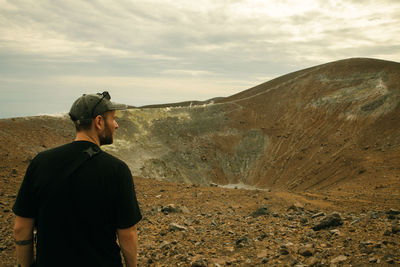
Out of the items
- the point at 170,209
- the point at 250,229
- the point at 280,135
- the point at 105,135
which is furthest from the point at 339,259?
the point at 280,135

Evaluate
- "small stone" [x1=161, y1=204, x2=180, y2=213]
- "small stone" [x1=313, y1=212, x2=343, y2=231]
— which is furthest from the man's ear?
"small stone" [x1=161, y1=204, x2=180, y2=213]

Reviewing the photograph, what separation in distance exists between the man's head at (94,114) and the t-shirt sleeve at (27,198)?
52 centimetres

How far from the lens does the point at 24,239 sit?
258 centimetres

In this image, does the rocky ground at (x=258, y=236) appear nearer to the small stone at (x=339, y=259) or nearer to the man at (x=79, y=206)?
the small stone at (x=339, y=259)

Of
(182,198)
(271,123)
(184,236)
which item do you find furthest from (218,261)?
(271,123)

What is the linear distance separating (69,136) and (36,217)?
69.6 ft

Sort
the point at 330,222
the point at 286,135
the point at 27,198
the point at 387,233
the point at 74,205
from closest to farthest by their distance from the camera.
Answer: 1. the point at 74,205
2. the point at 27,198
3. the point at 387,233
4. the point at 330,222
5. the point at 286,135

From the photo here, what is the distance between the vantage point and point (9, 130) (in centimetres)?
1844

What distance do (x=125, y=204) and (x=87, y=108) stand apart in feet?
2.91

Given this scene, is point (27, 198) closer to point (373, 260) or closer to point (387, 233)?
point (373, 260)

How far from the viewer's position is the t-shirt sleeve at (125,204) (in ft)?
8.04

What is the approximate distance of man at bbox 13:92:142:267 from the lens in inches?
91.7

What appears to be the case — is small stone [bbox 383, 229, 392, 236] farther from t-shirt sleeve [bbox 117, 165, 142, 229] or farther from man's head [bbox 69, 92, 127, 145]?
man's head [bbox 69, 92, 127, 145]

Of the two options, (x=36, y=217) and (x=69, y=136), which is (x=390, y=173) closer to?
(x=36, y=217)
